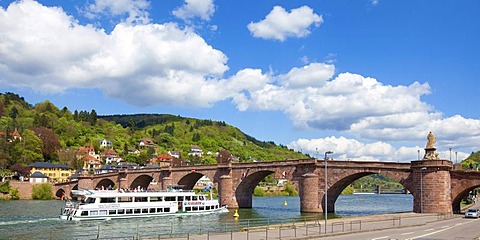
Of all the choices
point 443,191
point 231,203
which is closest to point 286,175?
point 231,203

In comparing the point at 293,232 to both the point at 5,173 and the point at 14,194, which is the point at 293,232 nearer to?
the point at 14,194

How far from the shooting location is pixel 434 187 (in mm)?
64438

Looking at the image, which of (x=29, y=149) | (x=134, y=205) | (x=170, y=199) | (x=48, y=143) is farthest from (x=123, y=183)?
(x=48, y=143)

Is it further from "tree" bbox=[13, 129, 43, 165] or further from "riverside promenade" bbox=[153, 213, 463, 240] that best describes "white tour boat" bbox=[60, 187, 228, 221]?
"tree" bbox=[13, 129, 43, 165]

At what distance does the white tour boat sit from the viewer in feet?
232

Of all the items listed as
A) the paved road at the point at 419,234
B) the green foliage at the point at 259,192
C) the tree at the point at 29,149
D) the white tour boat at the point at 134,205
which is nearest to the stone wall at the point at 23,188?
the tree at the point at 29,149

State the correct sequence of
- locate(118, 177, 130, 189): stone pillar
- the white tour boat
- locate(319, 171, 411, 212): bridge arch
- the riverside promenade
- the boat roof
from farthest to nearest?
locate(118, 177, 130, 189): stone pillar → the boat roof → the white tour boat → locate(319, 171, 411, 212): bridge arch → the riverside promenade

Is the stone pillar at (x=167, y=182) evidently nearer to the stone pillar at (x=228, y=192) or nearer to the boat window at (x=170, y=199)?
the stone pillar at (x=228, y=192)

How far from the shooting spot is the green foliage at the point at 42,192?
131625 mm

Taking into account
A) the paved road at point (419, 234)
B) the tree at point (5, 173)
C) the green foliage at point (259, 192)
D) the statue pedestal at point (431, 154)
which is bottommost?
the green foliage at point (259, 192)

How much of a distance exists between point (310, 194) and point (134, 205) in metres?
27.8

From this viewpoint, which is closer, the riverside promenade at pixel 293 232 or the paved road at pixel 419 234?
the riverside promenade at pixel 293 232

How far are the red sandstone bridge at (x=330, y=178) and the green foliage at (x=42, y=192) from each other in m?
40.2

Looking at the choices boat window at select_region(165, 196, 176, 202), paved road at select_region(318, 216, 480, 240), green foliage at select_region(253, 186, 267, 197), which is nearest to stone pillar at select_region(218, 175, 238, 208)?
boat window at select_region(165, 196, 176, 202)
